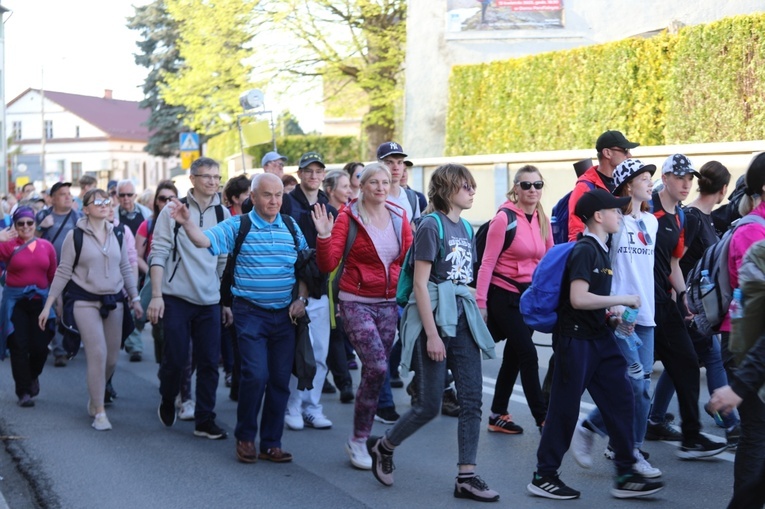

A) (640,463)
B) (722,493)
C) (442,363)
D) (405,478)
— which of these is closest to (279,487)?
(405,478)

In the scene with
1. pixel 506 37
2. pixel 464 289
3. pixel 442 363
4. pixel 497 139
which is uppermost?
pixel 506 37

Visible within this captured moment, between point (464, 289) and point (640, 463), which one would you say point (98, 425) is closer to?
point (464, 289)

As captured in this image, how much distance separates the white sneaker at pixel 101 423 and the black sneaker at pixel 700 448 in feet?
13.5

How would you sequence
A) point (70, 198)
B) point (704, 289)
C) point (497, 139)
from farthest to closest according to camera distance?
point (497, 139), point (70, 198), point (704, 289)

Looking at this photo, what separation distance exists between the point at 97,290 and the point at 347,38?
23.5m

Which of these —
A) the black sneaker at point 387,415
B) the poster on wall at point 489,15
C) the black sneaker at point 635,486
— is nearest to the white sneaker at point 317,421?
the black sneaker at point 387,415

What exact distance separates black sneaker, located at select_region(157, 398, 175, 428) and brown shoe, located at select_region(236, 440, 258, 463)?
132 centimetres

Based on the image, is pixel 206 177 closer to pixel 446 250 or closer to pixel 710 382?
pixel 446 250

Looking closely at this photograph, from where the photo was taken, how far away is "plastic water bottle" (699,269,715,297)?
5.30 metres

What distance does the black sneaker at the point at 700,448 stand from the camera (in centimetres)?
696

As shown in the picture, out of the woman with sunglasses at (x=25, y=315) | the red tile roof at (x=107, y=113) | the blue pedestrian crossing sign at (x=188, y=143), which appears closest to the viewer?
the woman with sunglasses at (x=25, y=315)

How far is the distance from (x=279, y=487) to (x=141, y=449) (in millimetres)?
1525

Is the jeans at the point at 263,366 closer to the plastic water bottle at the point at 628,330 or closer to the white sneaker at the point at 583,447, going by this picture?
the white sneaker at the point at 583,447

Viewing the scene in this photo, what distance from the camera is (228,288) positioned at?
7.44m
